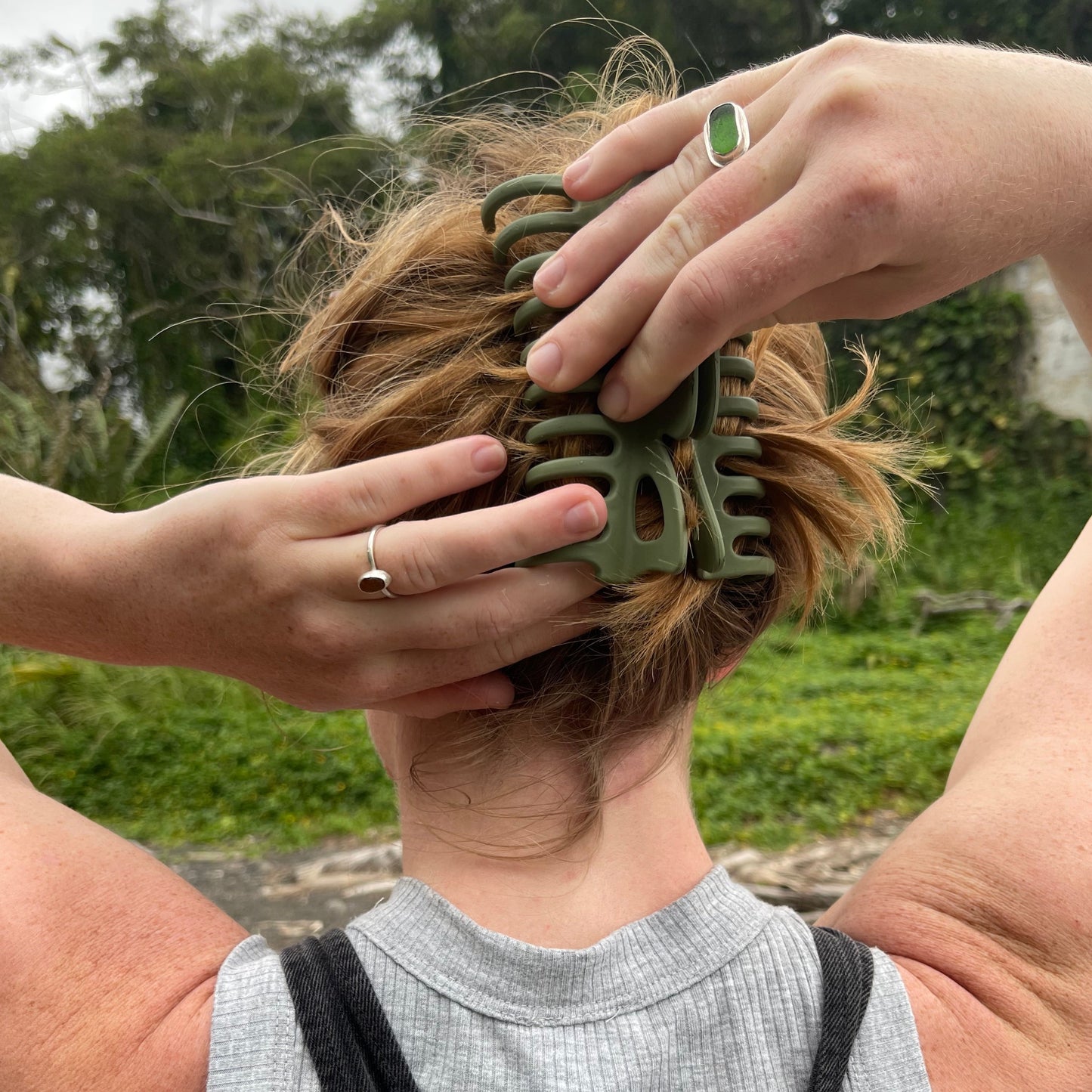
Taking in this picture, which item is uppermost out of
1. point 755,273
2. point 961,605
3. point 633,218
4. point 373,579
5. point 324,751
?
point 633,218

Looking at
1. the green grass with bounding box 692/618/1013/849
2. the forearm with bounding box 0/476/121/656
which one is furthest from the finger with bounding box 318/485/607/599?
the green grass with bounding box 692/618/1013/849

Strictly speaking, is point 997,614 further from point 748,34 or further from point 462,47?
point 462,47

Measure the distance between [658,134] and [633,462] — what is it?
0.38 meters

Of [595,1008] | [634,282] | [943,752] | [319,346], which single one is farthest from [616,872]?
[943,752]

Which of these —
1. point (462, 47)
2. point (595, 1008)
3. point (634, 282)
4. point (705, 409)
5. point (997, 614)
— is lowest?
point (997, 614)

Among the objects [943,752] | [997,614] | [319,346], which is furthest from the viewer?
[997,614]

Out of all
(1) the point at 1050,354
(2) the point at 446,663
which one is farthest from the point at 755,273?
(1) the point at 1050,354

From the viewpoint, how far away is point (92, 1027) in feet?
3.50

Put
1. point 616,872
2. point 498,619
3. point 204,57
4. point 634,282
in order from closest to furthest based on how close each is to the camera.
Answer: point 634,282 < point 498,619 < point 616,872 < point 204,57

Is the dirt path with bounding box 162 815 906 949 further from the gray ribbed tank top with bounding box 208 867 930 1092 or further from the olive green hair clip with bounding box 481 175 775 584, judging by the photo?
the olive green hair clip with bounding box 481 175 775 584

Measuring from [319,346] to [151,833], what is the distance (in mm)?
3790

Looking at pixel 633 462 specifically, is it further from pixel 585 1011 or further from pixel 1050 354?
pixel 1050 354

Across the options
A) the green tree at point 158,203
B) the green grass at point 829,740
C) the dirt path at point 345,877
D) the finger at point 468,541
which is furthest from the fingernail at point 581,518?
the green tree at point 158,203

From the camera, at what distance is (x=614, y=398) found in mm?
1107
